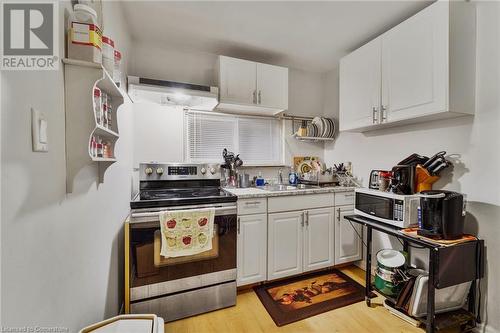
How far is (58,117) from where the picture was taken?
79cm

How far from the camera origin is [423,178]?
172 cm

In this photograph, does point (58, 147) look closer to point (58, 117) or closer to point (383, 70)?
point (58, 117)

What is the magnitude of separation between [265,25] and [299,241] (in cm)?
207

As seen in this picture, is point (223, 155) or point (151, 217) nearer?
point (151, 217)

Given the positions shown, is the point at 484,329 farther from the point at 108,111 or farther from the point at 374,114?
the point at 108,111

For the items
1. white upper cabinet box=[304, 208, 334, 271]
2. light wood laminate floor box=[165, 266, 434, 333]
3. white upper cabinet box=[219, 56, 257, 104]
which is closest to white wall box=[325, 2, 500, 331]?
light wood laminate floor box=[165, 266, 434, 333]

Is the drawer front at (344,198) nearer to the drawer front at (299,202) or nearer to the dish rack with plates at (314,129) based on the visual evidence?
the drawer front at (299,202)

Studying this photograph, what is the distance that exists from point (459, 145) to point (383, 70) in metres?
0.85

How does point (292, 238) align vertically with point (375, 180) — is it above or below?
below

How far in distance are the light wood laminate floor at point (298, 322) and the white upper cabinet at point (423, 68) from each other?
160cm

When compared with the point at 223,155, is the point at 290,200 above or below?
below

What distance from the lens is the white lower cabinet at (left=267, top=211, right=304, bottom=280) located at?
2081 millimetres

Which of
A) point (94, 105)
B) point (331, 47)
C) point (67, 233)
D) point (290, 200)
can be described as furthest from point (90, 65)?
point (331, 47)

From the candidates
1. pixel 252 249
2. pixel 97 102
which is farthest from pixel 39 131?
pixel 252 249
